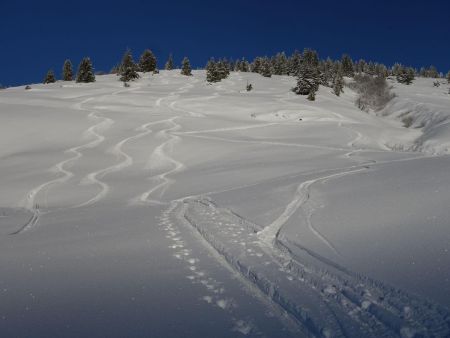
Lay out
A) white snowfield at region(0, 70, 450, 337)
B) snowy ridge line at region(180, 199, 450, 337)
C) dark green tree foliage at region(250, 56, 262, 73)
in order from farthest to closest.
A: 1. dark green tree foliage at region(250, 56, 262, 73)
2. white snowfield at region(0, 70, 450, 337)
3. snowy ridge line at region(180, 199, 450, 337)

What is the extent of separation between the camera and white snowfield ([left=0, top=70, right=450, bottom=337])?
4141 millimetres

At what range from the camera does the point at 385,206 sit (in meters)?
8.53

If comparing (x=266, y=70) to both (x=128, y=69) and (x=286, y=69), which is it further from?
(x=128, y=69)

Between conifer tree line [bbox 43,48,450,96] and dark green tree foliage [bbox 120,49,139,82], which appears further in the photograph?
dark green tree foliage [bbox 120,49,139,82]

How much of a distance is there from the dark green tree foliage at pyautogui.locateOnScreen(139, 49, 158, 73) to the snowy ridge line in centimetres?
7782

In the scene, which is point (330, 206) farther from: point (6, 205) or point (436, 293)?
point (6, 205)

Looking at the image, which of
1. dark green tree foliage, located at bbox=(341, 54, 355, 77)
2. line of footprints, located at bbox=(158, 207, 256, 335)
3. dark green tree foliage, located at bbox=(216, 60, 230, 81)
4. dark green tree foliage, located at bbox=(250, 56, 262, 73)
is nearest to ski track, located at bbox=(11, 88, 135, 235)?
line of footprints, located at bbox=(158, 207, 256, 335)

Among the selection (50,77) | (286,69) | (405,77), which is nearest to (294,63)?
(286,69)

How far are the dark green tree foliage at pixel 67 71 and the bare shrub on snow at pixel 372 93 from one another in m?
50.3

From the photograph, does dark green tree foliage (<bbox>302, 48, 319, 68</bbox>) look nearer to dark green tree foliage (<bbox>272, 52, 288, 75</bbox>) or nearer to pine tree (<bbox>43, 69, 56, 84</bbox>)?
dark green tree foliage (<bbox>272, 52, 288, 75</bbox>)

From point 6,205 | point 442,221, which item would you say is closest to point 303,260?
point 442,221

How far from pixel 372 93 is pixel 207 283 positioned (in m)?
60.5

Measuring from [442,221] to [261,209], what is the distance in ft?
13.1

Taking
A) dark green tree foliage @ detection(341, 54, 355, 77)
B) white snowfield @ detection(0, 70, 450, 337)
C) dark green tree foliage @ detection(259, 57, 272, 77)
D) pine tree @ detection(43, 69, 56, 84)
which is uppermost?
dark green tree foliage @ detection(341, 54, 355, 77)
